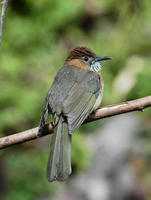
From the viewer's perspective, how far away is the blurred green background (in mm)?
5844

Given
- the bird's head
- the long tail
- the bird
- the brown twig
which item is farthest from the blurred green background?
the long tail

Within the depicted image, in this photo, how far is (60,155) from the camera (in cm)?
371

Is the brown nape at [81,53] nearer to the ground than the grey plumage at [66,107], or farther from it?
farther from it

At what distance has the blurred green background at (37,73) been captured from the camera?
5.84 metres

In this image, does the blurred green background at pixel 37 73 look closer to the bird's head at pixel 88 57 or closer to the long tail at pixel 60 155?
the bird's head at pixel 88 57

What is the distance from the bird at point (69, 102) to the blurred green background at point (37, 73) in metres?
0.73

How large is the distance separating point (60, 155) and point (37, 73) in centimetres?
304

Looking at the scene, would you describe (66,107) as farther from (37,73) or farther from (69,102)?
(37,73)

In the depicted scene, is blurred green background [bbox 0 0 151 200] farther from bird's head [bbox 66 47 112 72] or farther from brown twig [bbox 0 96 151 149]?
brown twig [bbox 0 96 151 149]

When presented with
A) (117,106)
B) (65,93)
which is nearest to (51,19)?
(65,93)

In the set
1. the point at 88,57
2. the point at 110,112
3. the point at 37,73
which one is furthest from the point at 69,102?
the point at 37,73

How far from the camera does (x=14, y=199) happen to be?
5770 mm

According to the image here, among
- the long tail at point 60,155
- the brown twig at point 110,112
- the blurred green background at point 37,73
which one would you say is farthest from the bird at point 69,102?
the blurred green background at point 37,73

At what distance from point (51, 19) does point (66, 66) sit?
1967 mm
